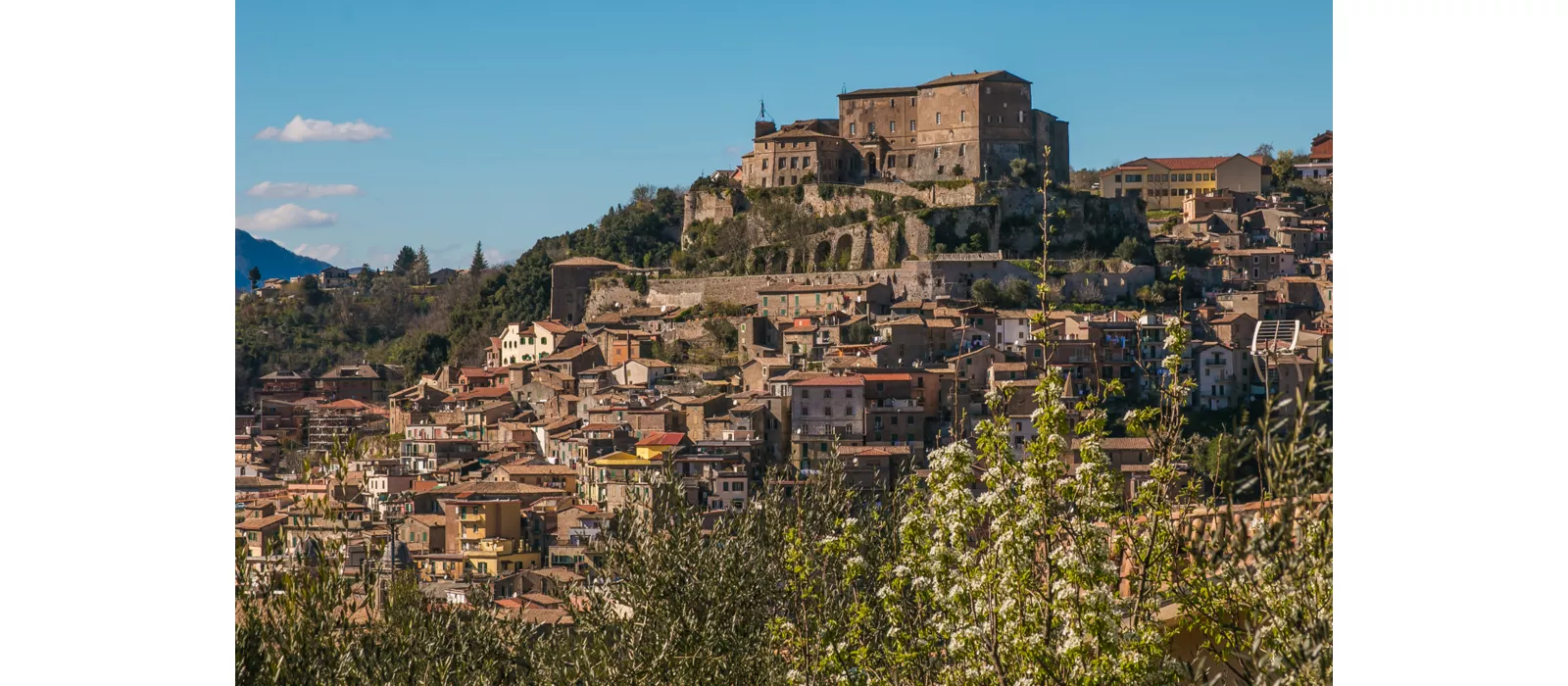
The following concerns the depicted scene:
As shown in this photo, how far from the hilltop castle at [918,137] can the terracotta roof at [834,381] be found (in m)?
10.2

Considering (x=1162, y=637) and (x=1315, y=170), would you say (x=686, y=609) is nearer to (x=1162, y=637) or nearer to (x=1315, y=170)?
(x=1162, y=637)

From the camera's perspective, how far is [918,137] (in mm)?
27375

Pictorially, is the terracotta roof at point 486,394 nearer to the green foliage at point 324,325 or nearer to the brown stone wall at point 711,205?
the green foliage at point 324,325

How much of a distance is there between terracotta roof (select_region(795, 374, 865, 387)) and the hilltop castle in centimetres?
1023

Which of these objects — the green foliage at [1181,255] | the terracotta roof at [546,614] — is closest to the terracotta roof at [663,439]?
the terracotta roof at [546,614]

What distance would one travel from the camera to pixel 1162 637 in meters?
3.04

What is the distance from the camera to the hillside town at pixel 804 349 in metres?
11.0

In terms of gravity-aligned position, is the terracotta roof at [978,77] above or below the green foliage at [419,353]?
above

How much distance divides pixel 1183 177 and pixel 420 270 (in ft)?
44.0

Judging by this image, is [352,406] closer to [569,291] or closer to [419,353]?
[419,353]

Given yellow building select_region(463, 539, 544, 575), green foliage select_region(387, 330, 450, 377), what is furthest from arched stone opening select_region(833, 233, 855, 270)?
yellow building select_region(463, 539, 544, 575)

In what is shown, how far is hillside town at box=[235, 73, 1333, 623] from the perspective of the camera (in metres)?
11.0

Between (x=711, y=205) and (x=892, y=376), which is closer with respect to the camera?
(x=892, y=376)

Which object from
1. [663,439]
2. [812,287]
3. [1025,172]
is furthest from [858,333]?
[663,439]
